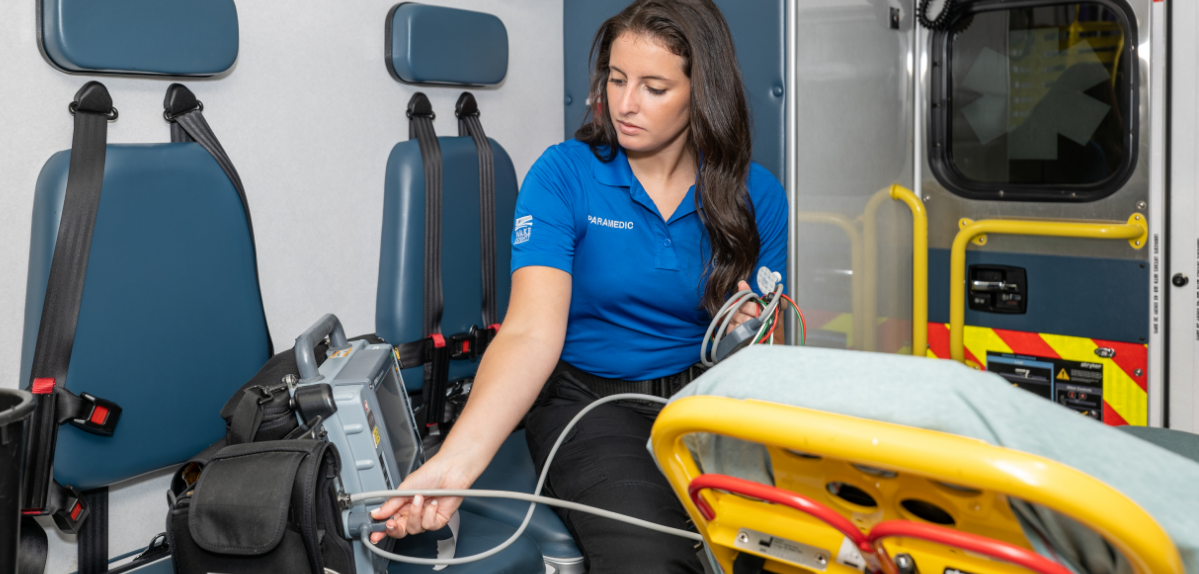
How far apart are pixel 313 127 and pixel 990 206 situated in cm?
247

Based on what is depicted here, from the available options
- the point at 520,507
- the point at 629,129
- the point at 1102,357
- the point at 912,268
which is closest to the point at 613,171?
the point at 629,129

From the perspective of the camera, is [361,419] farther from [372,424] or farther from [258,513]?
[258,513]

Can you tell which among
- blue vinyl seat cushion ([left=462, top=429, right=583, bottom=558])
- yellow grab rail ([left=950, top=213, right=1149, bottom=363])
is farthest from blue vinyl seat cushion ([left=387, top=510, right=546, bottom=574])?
yellow grab rail ([left=950, top=213, right=1149, bottom=363])

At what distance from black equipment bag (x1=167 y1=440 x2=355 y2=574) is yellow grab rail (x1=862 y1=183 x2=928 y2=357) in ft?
7.16

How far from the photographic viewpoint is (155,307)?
1795mm

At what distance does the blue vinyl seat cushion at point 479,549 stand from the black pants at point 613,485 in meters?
0.11

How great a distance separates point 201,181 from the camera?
1898mm

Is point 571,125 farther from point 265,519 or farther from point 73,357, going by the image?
→ point 265,519

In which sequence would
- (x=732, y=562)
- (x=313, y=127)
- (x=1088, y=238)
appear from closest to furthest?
(x=732, y=562)
(x=313, y=127)
(x=1088, y=238)

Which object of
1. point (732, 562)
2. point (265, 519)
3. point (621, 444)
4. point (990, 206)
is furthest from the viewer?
point (990, 206)

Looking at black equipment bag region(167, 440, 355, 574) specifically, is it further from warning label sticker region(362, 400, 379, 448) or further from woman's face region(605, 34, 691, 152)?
woman's face region(605, 34, 691, 152)

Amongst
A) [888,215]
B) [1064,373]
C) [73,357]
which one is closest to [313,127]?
[73,357]

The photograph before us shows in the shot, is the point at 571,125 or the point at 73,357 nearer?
the point at 73,357

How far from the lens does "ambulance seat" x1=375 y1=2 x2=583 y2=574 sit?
233cm
